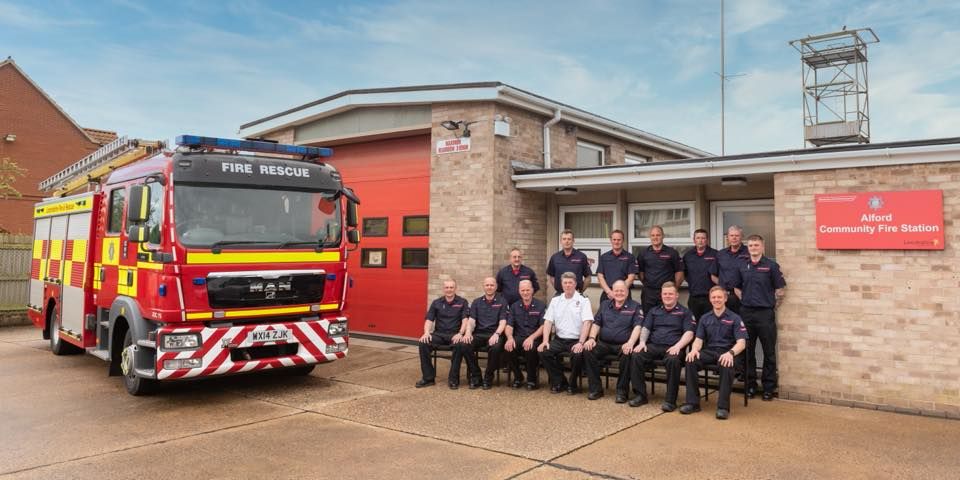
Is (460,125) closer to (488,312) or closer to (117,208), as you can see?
(488,312)

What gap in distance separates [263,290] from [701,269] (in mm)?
4995

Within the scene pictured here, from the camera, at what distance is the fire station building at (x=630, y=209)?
619cm

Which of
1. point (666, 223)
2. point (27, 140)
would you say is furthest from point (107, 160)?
point (27, 140)

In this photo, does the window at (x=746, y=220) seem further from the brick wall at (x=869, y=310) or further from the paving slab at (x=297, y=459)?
Answer: the paving slab at (x=297, y=459)

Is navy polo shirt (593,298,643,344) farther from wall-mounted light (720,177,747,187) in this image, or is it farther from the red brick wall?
the red brick wall

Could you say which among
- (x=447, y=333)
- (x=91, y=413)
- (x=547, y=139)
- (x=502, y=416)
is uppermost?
(x=547, y=139)

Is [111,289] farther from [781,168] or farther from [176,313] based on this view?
[781,168]

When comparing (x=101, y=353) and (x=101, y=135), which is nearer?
(x=101, y=353)

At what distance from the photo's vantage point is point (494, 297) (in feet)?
25.5

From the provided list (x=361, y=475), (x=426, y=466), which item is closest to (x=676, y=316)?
(x=426, y=466)

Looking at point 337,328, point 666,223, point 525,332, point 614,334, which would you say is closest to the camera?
point 614,334

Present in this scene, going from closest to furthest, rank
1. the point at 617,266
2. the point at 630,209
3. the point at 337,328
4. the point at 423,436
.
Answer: the point at 423,436
the point at 337,328
the point at 617,266
the point at 630,209

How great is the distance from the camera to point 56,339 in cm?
948

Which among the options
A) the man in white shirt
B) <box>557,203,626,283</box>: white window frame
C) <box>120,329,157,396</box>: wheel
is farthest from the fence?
the man in white shirt
